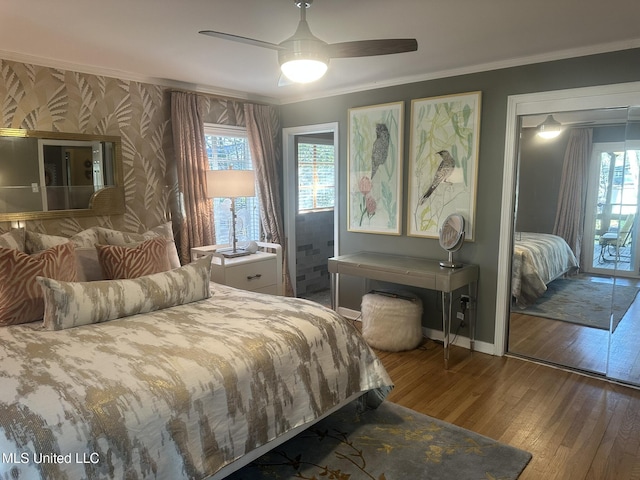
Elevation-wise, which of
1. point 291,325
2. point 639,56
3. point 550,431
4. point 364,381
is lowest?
point 550,431

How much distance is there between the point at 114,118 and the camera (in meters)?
3.70

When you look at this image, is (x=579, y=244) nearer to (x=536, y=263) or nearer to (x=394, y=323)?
(x=536, y=263)

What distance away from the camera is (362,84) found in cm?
419

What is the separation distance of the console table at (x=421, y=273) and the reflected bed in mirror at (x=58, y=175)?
2.03 m

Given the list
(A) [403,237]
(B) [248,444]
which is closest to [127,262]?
(B) [248,444]

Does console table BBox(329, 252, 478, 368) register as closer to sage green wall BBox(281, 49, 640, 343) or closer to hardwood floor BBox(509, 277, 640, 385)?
sage green wall BBox(281, 49, 640, 343)

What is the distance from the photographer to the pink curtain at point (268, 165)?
4.69 m

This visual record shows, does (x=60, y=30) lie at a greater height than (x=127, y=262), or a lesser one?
greater

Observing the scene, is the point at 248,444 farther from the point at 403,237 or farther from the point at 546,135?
the point at 546,135

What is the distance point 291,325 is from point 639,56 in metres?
2.84

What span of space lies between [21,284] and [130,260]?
589 millimetres

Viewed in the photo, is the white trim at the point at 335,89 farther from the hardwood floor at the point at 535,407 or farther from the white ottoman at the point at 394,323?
the hardwood floor at the point at 535,407

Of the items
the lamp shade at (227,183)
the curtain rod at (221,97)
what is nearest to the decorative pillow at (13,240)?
the lamp shade at (227,183)

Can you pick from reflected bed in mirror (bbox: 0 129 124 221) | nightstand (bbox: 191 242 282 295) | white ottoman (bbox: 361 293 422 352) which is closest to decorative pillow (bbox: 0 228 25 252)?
reflected bed in mirror (bbox: 0 129 124 221)
